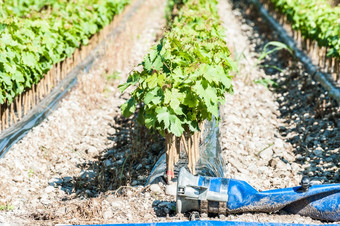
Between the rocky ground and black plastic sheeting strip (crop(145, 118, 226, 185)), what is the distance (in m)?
0.16

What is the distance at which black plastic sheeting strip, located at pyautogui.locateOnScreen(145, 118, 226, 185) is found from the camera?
4.09m

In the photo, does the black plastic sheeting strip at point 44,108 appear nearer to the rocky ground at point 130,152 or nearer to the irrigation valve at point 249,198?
the rocky ground at point 130,152

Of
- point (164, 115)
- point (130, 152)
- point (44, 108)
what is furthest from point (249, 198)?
point (44, 108)

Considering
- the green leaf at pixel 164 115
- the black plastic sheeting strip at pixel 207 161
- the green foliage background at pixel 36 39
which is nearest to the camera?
the green leaf at pixel 164 115

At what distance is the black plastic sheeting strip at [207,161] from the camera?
409 centimetres

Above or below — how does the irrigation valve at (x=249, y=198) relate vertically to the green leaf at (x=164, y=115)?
below

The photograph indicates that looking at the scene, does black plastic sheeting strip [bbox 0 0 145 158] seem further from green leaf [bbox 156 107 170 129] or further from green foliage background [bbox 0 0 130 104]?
green leaf [bbox 156 107 170 129]

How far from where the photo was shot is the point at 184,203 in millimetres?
3465

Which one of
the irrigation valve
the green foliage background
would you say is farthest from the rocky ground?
the green foliage background

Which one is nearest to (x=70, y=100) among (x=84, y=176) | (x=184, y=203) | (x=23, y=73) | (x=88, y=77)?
(x=88, y=77)

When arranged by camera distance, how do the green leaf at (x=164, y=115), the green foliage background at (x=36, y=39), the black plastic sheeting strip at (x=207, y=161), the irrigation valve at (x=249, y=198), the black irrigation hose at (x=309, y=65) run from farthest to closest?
the black irrigation hose at (x=309, y=65), the green foliage background at (x=36, y=39), the black plastic sheeting strip at (x=207, y=161), the green leaf at (x=164, y=115), the irrigation valve at (x=249, y=198)

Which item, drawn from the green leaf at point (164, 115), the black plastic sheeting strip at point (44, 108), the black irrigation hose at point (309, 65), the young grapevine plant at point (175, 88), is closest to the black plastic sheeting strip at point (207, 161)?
the young grapevine plant at point (175, 88)

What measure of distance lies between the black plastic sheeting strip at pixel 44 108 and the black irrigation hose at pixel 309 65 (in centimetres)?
339

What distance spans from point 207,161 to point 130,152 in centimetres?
133
